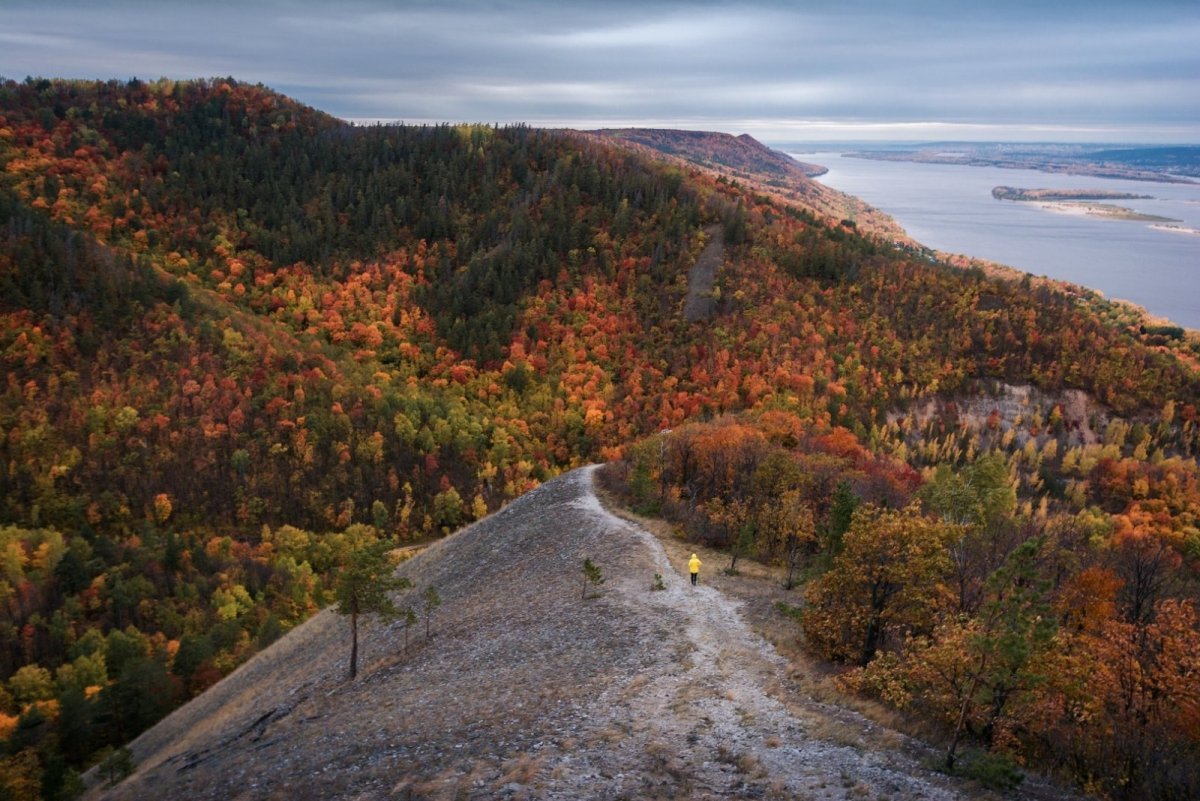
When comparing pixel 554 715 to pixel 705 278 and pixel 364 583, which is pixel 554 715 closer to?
pixel 364 583

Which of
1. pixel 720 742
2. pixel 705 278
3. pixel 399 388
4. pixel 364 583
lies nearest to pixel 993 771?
pixel 720 742

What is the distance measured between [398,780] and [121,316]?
527 ft

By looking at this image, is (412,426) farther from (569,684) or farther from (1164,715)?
(1164,715)

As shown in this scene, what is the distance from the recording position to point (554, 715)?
29406mm

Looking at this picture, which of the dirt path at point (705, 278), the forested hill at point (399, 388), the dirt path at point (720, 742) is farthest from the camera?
the dirt path at point (705, 278)

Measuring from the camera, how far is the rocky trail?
78.8 ft

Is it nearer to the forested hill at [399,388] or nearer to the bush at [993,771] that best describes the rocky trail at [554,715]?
the bush at [993,771]

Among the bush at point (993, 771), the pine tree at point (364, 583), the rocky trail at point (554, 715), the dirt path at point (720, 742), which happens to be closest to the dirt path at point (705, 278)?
the rocky trail at point (554, 715)

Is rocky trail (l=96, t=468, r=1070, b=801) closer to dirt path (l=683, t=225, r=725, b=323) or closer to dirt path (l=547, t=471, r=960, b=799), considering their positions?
dirt path (l=547, t=471, r=960, b=799)

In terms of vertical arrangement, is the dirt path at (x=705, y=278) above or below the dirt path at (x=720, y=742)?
above

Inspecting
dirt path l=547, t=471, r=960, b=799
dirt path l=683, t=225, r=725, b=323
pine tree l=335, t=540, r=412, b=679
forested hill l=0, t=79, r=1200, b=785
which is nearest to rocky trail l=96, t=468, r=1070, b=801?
dirt path l=547, t=471, r=960, b=799

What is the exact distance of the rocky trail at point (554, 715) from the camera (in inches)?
945

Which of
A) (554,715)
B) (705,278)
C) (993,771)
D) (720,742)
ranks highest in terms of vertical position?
(705,278)

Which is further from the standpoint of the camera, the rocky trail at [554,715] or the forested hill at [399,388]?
the forested hill at [399,388]
